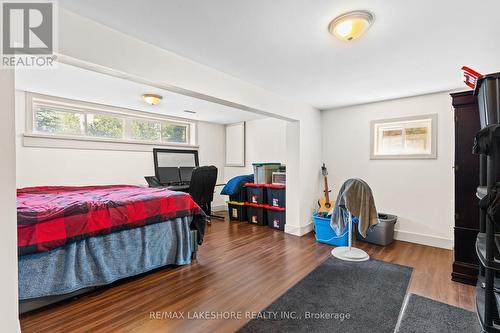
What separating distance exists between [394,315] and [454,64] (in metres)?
2.45

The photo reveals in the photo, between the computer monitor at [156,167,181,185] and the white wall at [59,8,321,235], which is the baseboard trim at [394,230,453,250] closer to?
the white wall at [59,8,321,235]

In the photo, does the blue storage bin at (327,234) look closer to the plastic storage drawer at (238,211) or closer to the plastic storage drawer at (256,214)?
the plastic storage drawer at (256,214)

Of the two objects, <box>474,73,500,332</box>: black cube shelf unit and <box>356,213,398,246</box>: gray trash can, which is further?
<box>356,213,398,246</box>: gray trash can

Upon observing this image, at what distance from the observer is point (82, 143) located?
3.85m

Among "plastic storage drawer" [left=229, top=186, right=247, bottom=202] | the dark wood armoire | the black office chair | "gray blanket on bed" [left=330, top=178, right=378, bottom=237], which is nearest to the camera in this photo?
the dark wood armoire

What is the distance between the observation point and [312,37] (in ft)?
6.25

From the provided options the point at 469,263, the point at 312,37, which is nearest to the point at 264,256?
the point at 469,263

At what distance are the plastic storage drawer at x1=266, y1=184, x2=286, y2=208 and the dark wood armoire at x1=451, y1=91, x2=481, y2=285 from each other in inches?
92.6

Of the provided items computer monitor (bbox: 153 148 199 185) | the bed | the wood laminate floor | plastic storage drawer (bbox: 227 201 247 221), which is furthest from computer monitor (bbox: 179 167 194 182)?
the bed

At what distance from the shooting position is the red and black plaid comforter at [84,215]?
1776 millimetres

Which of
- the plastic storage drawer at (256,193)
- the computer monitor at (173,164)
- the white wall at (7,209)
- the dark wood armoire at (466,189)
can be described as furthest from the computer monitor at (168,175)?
the dark wood armoire at (466,189)

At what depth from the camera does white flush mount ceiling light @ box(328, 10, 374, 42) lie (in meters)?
1.60

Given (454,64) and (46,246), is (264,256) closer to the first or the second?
(46,246)

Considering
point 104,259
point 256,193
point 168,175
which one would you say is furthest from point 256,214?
point 104,259
